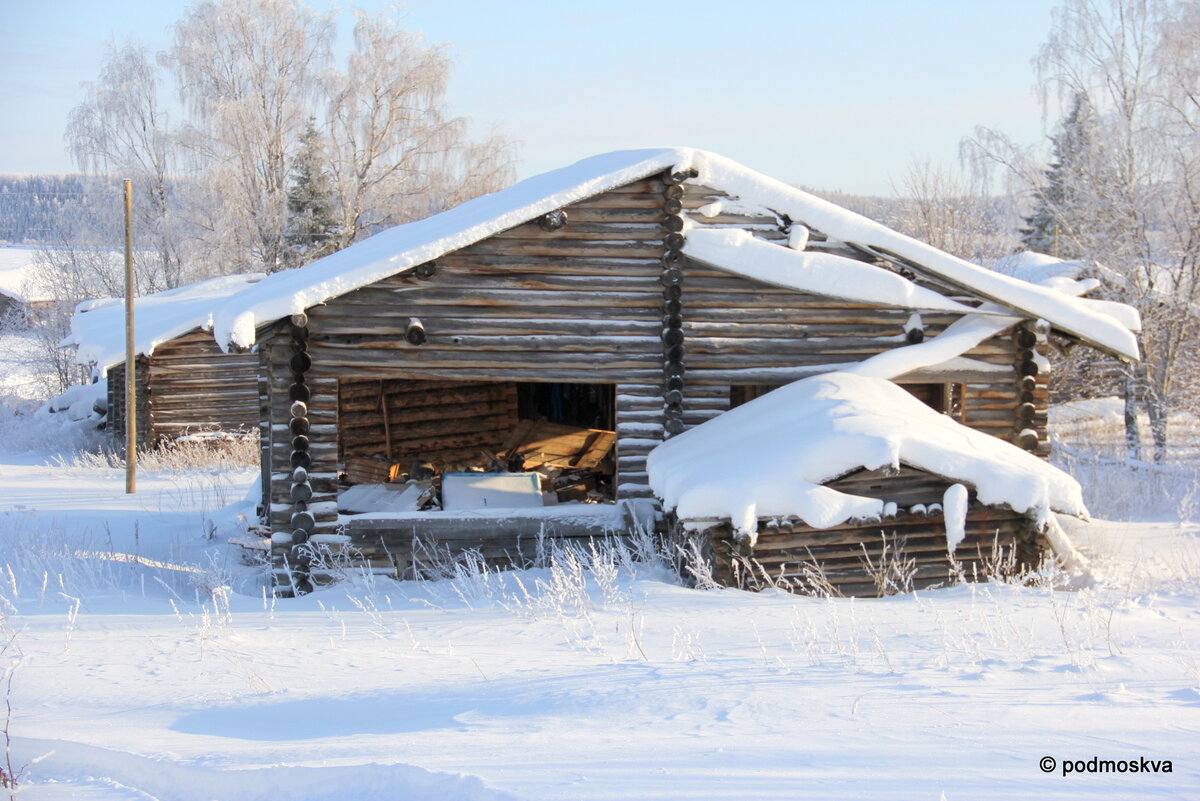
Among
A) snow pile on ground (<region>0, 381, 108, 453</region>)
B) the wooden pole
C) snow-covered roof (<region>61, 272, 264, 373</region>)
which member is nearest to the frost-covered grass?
snow-covered roof (<region>61, 272, 264, 373</region>)

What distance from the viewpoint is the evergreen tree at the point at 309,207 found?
33.2 metres

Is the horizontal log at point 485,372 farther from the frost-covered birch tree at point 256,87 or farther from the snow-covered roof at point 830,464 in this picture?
the frost-covered birch tree at point 256,87

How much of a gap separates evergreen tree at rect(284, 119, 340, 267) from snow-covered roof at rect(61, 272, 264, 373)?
5825 millimetres

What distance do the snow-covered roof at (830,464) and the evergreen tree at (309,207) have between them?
26077 millimetres

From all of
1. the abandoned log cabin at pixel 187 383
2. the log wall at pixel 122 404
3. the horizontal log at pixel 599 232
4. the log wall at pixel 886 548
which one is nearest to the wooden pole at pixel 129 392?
the abandoned log cabin at pixel 187 383

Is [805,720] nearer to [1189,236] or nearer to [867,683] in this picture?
[867,683]

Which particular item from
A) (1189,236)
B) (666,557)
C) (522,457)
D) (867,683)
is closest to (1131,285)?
(1189,236)

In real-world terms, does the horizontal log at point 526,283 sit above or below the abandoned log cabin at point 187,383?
above

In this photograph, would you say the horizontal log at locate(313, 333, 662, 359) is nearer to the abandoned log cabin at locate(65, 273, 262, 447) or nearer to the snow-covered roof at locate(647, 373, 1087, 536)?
the snow-covered roof at locate(647, 373, 1087, 536)

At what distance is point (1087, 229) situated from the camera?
20609 mm

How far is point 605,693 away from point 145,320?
67.7ft

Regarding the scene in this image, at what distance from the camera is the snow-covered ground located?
4.34 metres

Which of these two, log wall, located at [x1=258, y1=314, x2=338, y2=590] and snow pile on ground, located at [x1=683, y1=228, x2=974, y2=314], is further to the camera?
snow pile on ground, located at [x1=683, y1=228, x2=974, y2=314]

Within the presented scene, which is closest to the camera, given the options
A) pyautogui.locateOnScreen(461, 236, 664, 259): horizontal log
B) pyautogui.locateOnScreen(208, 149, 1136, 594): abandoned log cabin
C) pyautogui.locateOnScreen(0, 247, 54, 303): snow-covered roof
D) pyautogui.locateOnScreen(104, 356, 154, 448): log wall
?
pyautogui.locateOnScreen(208, 149, 1136, 594): abandoned log cabin
